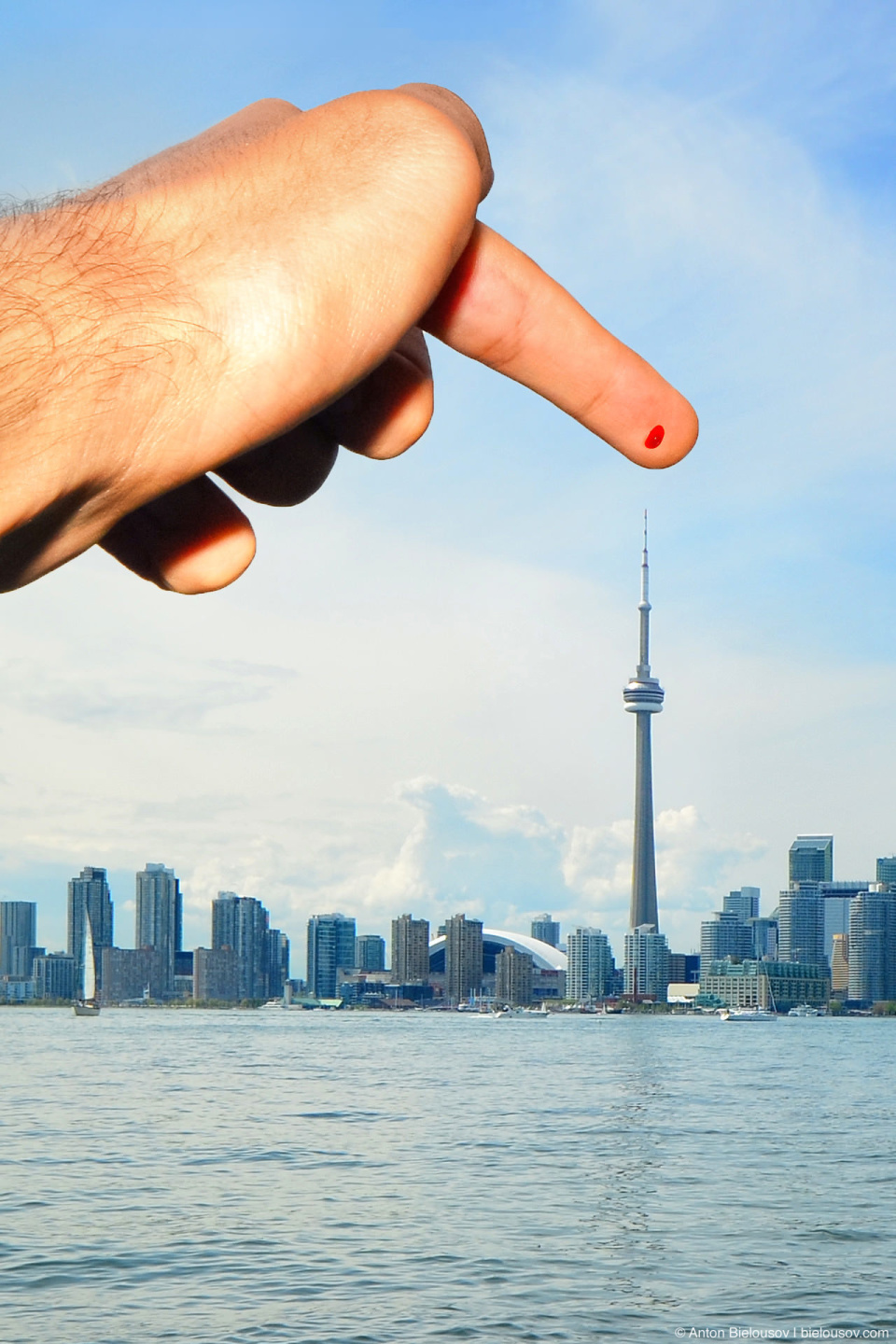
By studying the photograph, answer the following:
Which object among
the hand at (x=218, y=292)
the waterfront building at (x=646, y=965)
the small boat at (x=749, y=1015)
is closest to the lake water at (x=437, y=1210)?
the hand at (x=218, y=292)

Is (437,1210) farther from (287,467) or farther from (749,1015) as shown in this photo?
(749,1015)

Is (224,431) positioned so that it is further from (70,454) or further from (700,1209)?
(700,1209)

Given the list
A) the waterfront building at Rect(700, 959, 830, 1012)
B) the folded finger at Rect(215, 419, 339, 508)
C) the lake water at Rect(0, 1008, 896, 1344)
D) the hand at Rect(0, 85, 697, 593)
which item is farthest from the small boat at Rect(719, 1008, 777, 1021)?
the hand at Rect(0, 85, 697, 593)

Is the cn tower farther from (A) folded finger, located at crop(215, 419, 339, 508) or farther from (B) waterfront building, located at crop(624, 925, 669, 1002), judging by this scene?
(A) folded finger, located at crop(215, 419, 339, 508)

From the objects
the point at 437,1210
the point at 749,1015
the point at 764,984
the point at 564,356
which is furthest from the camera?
the point at 764,984

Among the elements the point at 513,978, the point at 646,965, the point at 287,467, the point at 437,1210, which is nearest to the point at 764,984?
the point at 646,965

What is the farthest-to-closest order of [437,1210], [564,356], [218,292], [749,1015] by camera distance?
[749,1015] → [437,1210] → [564,356] → [218,292]
